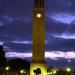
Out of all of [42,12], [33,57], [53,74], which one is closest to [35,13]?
[42,12]

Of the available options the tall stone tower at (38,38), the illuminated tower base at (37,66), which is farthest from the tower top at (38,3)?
the illuminated tower base at (37,66)

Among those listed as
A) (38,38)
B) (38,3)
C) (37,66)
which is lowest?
(37,66)

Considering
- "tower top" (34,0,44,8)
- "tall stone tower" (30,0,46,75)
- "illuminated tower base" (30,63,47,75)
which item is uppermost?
"tower top" (34,0,44,8)

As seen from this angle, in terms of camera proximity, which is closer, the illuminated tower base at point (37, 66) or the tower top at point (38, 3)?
the illuminated tower base at point (37, 66)

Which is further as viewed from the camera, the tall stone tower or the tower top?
the tower top

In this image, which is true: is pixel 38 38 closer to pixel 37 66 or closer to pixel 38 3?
pixel 37 66

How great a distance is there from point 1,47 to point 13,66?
583 inches

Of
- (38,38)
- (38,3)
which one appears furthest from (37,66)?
(38,3)

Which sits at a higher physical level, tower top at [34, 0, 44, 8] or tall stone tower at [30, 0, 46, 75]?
tower top at [34, 0, 44, 8]

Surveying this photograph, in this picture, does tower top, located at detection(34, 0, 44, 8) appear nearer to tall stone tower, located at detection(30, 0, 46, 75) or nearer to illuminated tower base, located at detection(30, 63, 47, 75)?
tall stone tower, located at detection(30, 0, 46, 75)

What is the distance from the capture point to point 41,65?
64.8m

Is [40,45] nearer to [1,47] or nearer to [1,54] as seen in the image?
[1,54]

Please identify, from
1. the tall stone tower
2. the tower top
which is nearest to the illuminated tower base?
the tall stone tower

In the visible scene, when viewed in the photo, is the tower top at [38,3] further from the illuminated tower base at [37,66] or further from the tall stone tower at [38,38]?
the illuminated tower base at [37,66]
